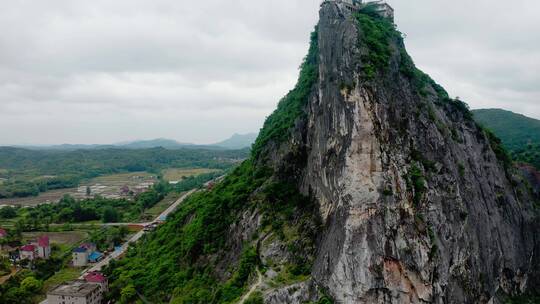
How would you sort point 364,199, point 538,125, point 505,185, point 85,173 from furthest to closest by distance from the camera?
point 85,173 < point 538,125 < point 505,185 < point 364,199

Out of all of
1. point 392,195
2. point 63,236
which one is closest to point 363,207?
point 392,195

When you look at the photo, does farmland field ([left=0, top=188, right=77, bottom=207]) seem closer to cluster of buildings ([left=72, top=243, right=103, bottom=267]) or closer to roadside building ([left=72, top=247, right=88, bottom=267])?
cluster of buildings ([left=72, top=243, right=103, bottom=267])

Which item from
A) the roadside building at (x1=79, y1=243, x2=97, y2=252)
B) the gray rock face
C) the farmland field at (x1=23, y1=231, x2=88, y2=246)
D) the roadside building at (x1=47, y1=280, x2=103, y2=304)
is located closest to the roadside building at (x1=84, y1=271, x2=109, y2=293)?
the roadside building at (x1=47, y1=280, x2=103, y2=304)

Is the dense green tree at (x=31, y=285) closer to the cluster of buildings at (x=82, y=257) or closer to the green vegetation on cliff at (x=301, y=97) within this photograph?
the cluster of buildings at (x=82, y=257)

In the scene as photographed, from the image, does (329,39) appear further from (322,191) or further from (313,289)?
(313,289)

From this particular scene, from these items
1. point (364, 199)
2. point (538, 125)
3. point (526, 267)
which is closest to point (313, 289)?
point (364, 199)

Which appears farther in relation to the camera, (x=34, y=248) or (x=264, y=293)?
(x=34, y=248)
